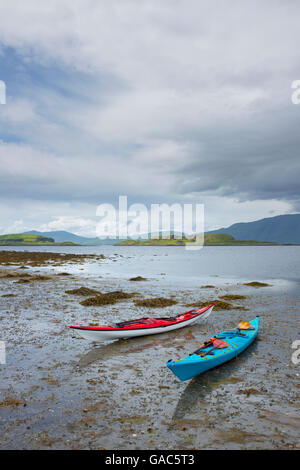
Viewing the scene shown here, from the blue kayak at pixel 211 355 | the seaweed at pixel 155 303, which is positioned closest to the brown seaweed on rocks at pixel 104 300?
the seaweed at pixel 155 303

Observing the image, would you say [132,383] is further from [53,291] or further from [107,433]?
[53,291]

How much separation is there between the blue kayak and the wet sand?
42 centimetres

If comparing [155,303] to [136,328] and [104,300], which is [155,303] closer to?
[104,300]

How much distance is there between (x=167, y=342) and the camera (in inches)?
623

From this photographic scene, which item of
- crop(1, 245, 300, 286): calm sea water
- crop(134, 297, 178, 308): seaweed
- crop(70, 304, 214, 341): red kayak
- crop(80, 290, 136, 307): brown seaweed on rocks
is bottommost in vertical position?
crop(1, 245, 300, 286): calm sea water

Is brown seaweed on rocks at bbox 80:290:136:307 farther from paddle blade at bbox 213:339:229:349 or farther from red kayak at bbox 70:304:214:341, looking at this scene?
paddle blade at bbox 213:339:229:349

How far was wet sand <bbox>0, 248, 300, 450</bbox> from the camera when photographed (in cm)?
769

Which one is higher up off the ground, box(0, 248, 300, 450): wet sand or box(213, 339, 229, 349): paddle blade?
box(213, 339, 229, 349): paddle blade

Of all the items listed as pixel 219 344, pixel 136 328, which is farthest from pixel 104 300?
pixel 219 344

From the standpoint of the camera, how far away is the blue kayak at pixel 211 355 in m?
10.2

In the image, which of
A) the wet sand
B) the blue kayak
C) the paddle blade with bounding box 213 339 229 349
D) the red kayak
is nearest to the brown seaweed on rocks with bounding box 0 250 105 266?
the wet sand

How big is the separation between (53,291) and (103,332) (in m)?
19.1

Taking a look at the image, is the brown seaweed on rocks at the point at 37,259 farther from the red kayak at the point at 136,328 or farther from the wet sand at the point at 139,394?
the red kayak at the point at 136,328
